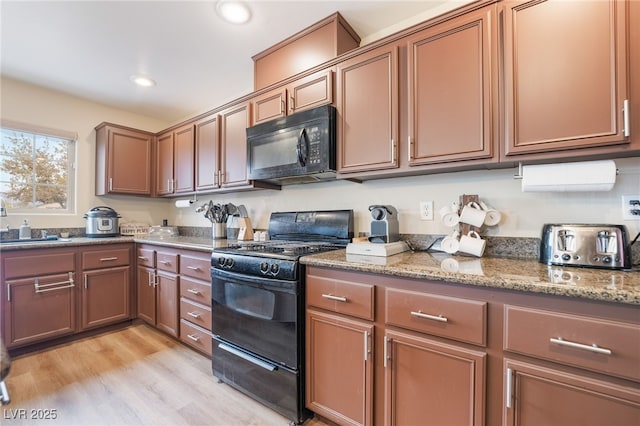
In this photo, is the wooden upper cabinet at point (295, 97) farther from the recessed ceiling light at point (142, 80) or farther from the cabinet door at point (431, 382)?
the cabinet door at point (431, 382)

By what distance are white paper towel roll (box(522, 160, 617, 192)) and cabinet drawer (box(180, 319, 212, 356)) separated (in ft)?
7.27

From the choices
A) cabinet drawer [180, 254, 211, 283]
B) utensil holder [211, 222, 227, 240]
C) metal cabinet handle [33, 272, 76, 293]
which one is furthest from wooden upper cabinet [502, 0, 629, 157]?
metal cabinet handle [33, 272, 76, 293]

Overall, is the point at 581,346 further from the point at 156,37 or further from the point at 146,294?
the point at 146,294

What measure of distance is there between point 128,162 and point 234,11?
220 centimetres

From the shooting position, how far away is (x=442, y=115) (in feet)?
4.78

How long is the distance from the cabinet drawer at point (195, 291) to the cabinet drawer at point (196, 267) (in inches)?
1.8

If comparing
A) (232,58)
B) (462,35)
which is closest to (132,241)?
(232,58)

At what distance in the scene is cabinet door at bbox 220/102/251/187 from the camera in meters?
2.36

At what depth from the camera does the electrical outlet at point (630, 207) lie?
1.26 metres

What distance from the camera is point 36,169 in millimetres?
2816

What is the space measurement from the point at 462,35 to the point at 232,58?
1754 mm

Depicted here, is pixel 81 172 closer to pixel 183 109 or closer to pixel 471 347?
pixel 183 109

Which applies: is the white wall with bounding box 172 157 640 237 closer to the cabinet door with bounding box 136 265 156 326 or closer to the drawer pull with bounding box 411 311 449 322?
the drawer pull with bounding box 411 311 449 322

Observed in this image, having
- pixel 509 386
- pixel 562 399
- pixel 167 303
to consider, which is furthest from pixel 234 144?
pixel 562 399
